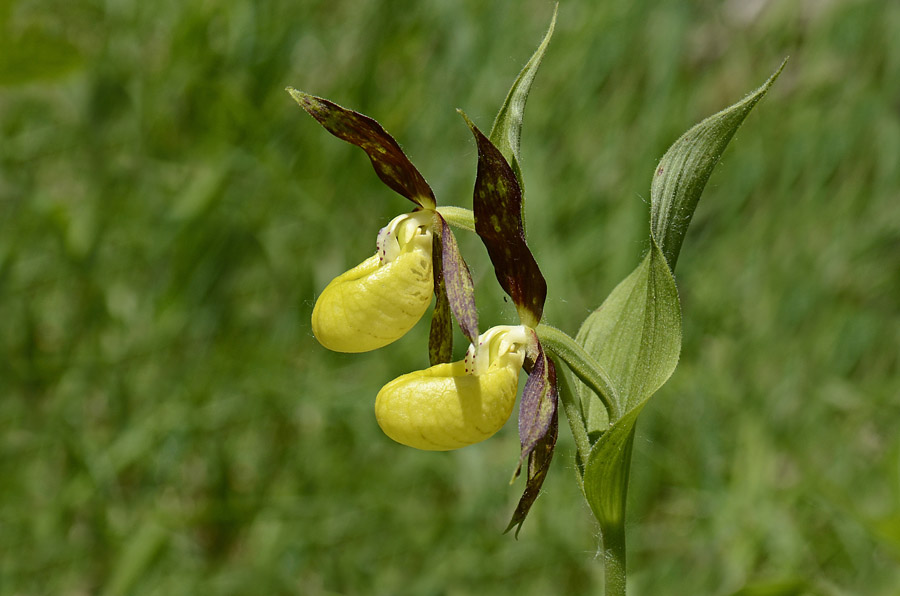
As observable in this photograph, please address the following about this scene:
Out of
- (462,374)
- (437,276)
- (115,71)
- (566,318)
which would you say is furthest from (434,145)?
(462,374)

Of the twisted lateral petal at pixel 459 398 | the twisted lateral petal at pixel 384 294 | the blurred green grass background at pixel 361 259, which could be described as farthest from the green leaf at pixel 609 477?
the blurred green grass background at pixel 361 259

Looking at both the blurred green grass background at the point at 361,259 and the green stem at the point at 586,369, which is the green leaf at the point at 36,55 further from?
the blurred green grass background at the point at 361,259

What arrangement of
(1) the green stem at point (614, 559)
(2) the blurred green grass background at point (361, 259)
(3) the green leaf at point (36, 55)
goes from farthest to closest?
1. (2) the blurred green grass background at point (361, 259)
2. (1) the green stem at point (614, 559)
3. (3) the green leaf at point (36, 55)

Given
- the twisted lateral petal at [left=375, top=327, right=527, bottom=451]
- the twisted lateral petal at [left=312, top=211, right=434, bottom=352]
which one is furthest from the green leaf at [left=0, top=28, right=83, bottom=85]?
the twisted lateral petal at [left=375, top=327, right=527, bottom=451]

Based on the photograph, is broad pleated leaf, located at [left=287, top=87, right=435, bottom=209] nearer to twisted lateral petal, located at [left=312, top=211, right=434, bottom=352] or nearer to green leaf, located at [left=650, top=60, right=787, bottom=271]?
twisted lateral petal, located at [left=312, top=211, right=434, bottom=352]

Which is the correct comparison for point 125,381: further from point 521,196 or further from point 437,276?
point 521,196

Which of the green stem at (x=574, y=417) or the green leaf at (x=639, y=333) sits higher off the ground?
the green leaf at (x=639, y=333)
